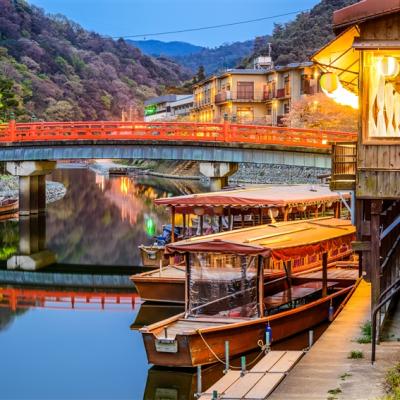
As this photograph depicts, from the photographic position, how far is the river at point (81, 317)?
58.1 feet

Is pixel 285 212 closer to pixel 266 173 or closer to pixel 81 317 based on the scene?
pixel 81 317

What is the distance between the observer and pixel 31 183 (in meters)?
52.8

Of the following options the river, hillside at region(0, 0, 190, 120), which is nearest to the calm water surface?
the river

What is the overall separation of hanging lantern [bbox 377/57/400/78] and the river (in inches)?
304

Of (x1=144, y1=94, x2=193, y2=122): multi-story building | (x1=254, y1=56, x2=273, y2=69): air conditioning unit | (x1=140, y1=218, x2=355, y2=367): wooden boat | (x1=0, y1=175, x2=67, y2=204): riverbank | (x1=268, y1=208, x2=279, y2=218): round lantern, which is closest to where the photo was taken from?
(x1=140, y1=218, x2=355, y2=367): wooden boat

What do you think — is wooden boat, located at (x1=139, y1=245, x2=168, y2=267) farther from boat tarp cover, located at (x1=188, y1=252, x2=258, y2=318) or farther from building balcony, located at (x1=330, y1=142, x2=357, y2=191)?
building balcony, located at (x1=330, y1=142, x2=357, y2=191)

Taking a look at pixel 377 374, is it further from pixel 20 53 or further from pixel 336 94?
pixel 20 53

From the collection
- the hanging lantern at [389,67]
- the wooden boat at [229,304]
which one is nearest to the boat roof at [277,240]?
the wooden boat at [229,304]

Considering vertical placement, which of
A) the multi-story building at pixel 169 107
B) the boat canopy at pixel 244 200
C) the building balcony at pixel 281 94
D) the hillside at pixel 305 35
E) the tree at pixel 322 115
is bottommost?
the boat canopy at pixel 244 200

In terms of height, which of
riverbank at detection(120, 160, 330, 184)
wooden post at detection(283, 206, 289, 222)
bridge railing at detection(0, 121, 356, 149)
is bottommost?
wooden post at detection(283, 206, 289, 222)

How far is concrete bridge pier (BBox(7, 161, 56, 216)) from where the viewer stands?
170 ft

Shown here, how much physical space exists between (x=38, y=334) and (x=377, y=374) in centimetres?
1298

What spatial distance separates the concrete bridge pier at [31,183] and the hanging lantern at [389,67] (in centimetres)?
4003

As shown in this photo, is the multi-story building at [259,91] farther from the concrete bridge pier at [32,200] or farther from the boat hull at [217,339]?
the boat hull at [217,339]
